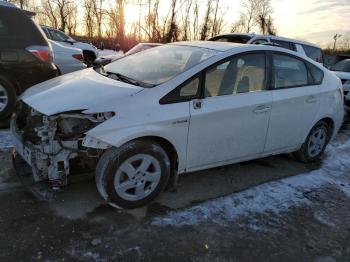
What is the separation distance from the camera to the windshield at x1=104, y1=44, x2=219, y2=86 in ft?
13.3

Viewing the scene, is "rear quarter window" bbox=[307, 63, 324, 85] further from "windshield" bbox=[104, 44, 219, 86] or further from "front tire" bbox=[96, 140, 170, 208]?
"front tire" bbox=[96, 140, 170, 208]

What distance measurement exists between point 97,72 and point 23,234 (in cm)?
209

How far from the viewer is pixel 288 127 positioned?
500 centimetres

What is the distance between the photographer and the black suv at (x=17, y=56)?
229 inches

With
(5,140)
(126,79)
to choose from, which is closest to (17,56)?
(5,140)

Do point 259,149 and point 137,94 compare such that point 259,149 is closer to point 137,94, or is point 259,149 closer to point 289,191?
point 289,191

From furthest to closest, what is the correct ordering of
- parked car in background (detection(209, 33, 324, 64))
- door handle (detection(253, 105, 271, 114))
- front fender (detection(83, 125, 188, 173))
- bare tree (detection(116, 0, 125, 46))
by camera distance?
bare tree (detection(116, 0, 125, 46)) < parked car in background (detection(209, 33, 324, 64)) < door handle (detection(253, 105, 271, 114)) < front fender (detection(83, 125, 188, 173))

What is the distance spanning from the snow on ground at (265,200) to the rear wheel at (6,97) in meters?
3.47

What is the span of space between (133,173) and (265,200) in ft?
5.25

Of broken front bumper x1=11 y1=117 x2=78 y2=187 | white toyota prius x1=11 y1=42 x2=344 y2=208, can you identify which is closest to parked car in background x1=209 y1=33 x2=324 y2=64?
white toyota prius x1=11 y1=42 x2=344 y2=208

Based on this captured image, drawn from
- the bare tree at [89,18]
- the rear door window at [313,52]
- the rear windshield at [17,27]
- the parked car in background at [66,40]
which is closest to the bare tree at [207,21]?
the bare tree at [89,18]

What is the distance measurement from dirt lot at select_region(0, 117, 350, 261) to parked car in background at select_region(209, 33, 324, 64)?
5.94m

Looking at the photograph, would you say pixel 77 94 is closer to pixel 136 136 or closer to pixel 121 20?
pixel 136 136

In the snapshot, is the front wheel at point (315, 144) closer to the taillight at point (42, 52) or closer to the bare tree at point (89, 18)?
the taillight at point (42, 52)
